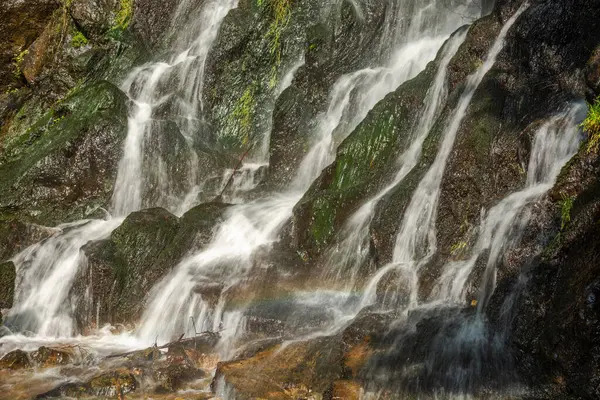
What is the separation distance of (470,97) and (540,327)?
4.96 metres

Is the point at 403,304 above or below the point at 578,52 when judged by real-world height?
below

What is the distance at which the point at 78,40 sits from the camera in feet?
61.0

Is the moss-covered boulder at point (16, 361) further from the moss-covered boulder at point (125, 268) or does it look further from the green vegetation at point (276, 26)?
the green vegetation at point (276, 26)

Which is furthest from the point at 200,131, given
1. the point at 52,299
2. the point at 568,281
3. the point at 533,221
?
the point at 568,281

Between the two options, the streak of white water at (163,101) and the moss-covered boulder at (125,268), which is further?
the streak of white water at (163,101)

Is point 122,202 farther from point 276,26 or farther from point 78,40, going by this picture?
point 78,40

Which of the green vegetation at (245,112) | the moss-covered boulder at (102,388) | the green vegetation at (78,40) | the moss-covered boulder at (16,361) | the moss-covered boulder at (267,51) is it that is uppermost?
the green vegetation at (78,40)

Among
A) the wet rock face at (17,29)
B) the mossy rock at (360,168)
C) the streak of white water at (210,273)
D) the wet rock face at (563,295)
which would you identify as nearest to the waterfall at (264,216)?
the streak of white water at (210,273)

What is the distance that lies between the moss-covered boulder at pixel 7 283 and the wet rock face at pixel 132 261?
1544mm

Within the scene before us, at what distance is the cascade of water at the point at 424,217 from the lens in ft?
29.6

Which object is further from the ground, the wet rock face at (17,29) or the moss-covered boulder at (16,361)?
the wet rock face at (17,29)

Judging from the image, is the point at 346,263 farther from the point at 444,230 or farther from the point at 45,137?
the point at 45,137

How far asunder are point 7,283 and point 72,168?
334 cm

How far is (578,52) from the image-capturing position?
873 centimetres
